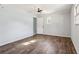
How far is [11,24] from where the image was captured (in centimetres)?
490

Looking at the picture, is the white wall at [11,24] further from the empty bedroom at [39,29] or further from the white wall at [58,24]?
the white wall at [58,24]

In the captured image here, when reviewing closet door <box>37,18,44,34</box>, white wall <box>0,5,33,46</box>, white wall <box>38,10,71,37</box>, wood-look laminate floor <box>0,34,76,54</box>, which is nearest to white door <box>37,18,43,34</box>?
closet door <box>37,18,44,34</box>

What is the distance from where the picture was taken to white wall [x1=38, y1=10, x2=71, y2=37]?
7.20m

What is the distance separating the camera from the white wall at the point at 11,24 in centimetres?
441

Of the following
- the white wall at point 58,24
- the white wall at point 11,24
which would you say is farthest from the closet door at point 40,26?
the white wall at point 11,24

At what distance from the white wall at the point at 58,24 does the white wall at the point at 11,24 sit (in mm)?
2450

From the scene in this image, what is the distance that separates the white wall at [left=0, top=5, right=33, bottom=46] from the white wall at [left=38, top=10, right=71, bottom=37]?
8.04 feet

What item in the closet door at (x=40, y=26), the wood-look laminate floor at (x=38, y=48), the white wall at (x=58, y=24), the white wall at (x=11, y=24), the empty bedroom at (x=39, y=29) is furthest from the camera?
the closet door at (x=40, y=26)

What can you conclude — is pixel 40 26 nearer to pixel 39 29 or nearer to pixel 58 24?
pixel 39 29

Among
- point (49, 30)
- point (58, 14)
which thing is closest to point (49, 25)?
point (49, 30)
